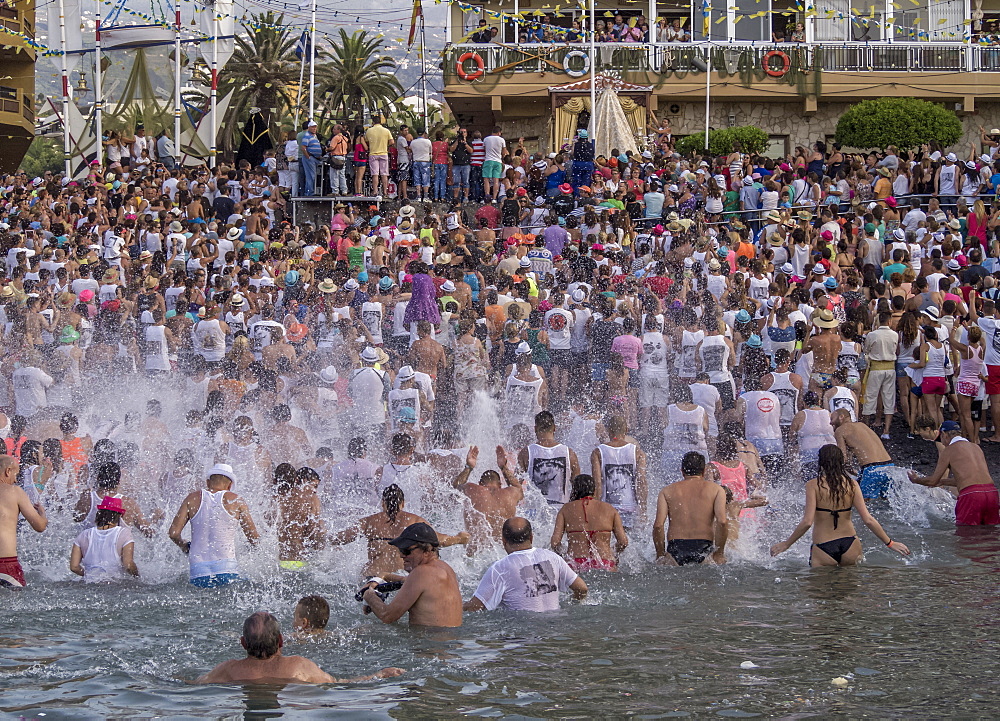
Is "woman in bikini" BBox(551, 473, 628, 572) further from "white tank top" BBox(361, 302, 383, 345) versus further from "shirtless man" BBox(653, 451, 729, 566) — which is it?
"white tank top" BBox(361, 302, 383, 345)

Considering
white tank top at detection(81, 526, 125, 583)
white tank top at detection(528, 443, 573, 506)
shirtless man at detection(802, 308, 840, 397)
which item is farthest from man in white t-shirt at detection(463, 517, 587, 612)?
shirtless man at detection(802, 308, 840, 397)

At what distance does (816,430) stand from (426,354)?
464 centimetres

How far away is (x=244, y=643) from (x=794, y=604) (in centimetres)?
411

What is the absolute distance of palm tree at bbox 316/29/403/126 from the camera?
44719 mm

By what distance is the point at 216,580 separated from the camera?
371 inches

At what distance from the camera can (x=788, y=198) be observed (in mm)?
20219

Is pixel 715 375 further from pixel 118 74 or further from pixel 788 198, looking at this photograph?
pixel 118 74

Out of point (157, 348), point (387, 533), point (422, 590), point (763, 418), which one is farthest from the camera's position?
point (157, 348)

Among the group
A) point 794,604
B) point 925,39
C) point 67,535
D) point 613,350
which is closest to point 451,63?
point 925,39

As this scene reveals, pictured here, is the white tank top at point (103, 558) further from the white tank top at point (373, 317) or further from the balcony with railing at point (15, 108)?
the balcony with railing at point (15, 108)

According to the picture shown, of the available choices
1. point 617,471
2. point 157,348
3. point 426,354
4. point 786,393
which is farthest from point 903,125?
point 617,471

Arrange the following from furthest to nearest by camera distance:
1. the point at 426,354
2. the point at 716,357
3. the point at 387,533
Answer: the point at 426,354 < the point at 716,357 < the point at 387,533

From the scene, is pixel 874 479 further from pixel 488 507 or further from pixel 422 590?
pixel 422 590

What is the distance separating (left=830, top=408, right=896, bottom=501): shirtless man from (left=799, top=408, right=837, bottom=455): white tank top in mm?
81
